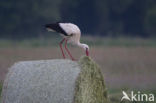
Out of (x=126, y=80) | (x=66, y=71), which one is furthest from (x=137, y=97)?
(x=126, y=80)

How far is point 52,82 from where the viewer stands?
432 inches

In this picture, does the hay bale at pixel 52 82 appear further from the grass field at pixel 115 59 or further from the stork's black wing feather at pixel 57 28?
the grass field at pixel 115 59

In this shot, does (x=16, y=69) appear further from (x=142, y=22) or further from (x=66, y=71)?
(x=142, y=22)

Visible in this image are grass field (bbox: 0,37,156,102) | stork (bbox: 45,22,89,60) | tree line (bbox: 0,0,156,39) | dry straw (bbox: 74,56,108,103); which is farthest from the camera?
tree line (bbox: 0,0,156,39)

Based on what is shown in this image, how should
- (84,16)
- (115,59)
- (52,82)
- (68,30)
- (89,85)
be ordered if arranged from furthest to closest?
(84,16)
(115,59)
(68,30)
(89,85)
(52,82)

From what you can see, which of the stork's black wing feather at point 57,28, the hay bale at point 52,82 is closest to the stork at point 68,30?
the stork's black wing feather at point 57,28

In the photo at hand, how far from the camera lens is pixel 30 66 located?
11.4 m

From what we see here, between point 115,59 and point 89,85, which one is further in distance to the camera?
point 115,59

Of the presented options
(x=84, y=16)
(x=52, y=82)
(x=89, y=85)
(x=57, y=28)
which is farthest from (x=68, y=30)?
(x=84, y=16)

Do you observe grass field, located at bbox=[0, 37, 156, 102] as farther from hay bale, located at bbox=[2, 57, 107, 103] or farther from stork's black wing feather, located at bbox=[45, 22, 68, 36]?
hay bale, located at bbox=[2, 57, 107, 103]

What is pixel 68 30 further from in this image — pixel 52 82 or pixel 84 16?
pixel 84 16

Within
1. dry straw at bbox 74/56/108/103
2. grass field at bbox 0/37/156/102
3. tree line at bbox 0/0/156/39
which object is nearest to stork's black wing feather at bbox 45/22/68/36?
dry straw at bbox 74/56/108/103

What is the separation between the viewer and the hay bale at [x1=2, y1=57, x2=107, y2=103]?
426 inches

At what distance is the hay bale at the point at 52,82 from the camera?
A: 10828 millimetres
